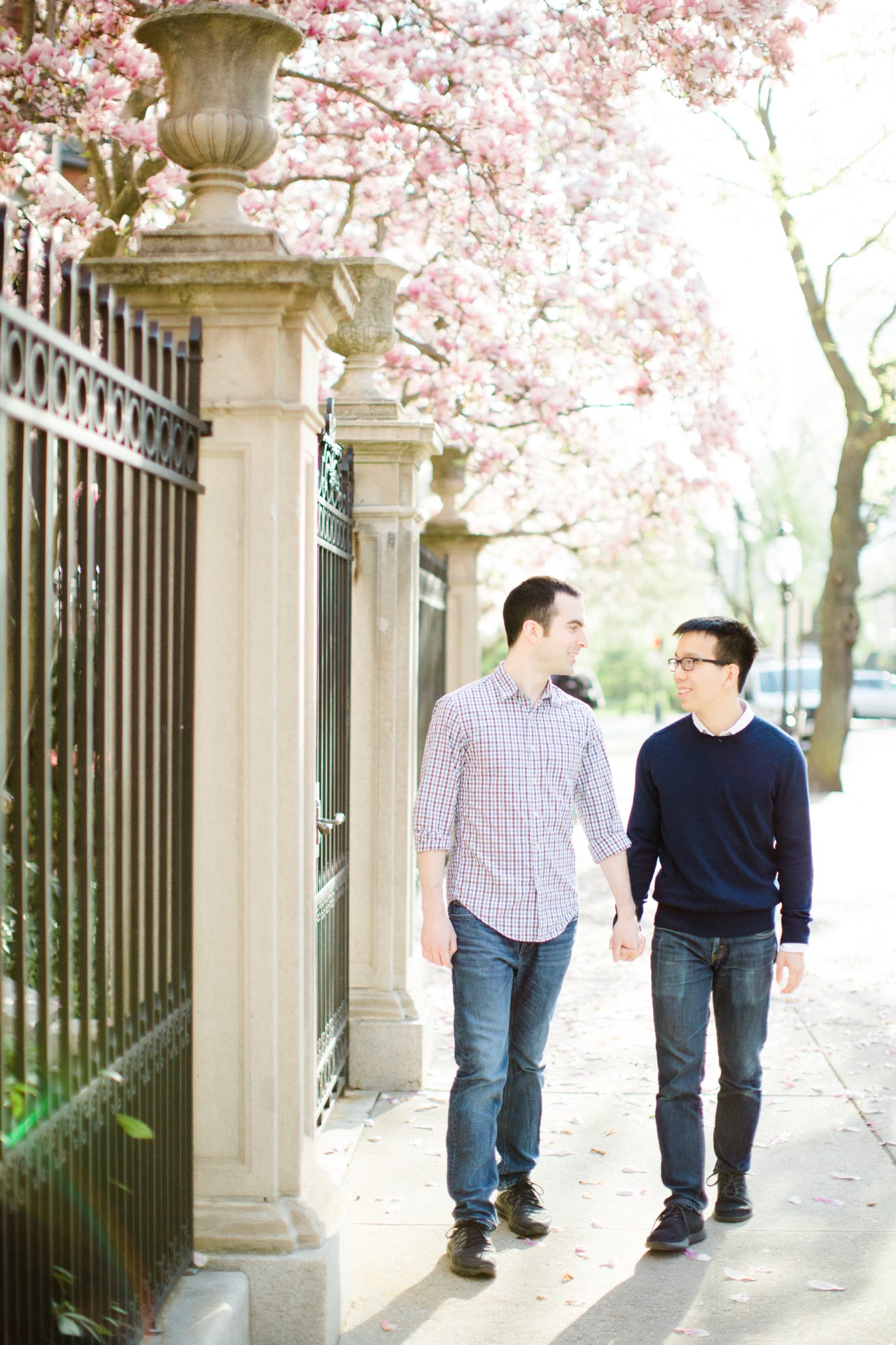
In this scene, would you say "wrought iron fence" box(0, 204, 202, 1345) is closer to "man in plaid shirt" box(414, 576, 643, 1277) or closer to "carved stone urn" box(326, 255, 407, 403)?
"man in plaid shirt" box(414, 576, 643, 1277)

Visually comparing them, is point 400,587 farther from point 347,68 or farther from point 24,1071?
point 347,68

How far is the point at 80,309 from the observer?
2.58 metres

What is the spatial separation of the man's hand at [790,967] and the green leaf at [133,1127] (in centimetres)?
205

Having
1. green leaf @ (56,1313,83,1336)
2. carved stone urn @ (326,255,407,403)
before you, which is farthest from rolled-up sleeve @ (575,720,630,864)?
carved stone urn @ (326,255,407,403)

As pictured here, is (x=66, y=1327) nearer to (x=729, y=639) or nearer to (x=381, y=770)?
(x=729, y=639)

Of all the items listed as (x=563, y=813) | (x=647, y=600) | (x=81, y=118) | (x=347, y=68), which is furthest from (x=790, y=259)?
(x=647, y=600)

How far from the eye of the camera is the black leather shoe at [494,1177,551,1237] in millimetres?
4188

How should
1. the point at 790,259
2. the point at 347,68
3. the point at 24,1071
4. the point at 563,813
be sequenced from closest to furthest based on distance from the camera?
the point at 24,1071
the point at 563,813
the point at 347,68
the point at 790,259

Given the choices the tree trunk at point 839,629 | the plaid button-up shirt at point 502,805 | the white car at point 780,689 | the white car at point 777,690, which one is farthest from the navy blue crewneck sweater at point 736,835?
the white car at point 777,690

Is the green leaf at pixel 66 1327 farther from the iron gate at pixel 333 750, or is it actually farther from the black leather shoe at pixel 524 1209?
the iron gate at pixel 333 750

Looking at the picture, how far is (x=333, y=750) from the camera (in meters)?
5.20

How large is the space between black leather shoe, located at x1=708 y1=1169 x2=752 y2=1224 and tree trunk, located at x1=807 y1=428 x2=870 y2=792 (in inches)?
591

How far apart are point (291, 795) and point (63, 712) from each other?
1.07m

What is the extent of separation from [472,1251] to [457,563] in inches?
329
